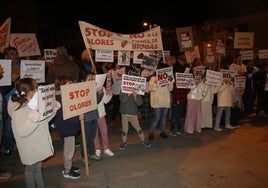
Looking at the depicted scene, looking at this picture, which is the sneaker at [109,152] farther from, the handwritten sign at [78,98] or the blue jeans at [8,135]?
the blue jeans at [8,135]

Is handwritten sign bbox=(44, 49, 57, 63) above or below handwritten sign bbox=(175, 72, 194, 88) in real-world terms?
above

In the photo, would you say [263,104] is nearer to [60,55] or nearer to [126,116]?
[126,116]

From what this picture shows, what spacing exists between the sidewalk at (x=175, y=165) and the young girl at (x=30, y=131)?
1086 millimetres

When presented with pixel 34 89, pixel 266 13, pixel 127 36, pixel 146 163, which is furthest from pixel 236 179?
pixel 266 13

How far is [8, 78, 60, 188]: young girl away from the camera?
4102 millimetres

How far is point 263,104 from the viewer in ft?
35.6

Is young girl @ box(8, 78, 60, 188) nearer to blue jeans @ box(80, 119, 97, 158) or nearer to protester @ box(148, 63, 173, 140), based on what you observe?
blue jeans @ box(80, 119, 97, 158)

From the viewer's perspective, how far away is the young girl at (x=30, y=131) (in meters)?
4.10

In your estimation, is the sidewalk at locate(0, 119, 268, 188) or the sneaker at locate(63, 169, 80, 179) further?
the sneaker at locate(63, 169, 80, 179)

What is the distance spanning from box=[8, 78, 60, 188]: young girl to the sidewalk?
1086 mm

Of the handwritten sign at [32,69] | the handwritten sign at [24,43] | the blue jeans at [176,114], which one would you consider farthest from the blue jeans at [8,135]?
the blue jeans at [176,114]

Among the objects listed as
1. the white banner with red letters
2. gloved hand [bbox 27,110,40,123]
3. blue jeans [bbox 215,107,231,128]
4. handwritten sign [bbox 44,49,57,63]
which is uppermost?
the white banner with red letters

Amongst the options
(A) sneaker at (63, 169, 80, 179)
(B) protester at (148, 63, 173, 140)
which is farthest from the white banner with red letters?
(A) sneaker at (63, 169, 80, 179)

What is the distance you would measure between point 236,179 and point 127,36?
14.0ft
